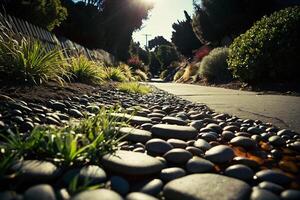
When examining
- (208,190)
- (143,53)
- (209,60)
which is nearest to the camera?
(208,190)

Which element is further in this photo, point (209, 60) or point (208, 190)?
point (209, 60)

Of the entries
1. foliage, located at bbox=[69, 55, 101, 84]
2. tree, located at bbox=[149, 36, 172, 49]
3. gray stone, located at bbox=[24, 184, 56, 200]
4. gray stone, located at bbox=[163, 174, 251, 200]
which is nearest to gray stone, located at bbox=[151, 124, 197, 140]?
gray stone, located at bbox=[163, 174, 251, 200]

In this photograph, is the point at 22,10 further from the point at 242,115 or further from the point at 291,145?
the point at 291,145

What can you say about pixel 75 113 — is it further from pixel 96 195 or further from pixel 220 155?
pixel 96 195

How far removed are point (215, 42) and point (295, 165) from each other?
1791 centimetres

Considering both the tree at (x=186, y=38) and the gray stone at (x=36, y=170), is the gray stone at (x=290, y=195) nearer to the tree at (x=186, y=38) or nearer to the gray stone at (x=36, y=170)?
the gray stone at (x=36, y=170)

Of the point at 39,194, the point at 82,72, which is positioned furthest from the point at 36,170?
the point at 82,72

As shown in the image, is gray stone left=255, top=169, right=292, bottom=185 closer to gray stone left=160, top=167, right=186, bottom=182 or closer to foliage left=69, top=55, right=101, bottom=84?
gray stone left=160, top=167, right=186, bottom=182

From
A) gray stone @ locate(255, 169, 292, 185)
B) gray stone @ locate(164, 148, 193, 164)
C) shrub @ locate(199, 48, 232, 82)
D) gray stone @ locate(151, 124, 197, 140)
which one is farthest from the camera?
shrub @ locate(199, 48, 232, 82)

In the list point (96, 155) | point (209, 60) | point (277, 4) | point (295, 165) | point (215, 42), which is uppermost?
point (277, 4)

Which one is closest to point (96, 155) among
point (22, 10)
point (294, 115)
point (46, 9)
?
Result: point (294, 115)

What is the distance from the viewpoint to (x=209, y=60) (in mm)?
11328

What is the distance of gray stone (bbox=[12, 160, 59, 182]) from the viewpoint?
118 centimetres

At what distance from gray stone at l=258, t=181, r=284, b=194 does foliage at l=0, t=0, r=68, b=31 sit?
762 centimetres
